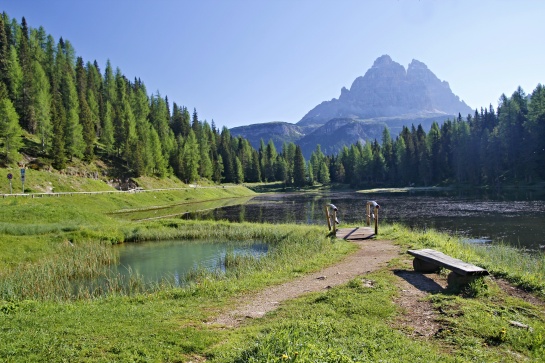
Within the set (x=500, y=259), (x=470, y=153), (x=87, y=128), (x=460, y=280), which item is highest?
(x=87, y=128)

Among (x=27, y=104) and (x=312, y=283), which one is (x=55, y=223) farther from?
(x=27, y=104)

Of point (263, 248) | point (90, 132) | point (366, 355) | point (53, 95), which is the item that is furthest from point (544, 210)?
point (53, 95)

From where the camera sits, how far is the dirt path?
10502 mm

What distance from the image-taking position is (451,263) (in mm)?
12094

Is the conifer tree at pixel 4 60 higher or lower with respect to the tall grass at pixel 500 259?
higher

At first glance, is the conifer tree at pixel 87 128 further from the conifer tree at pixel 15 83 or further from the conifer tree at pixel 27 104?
the conifer tree at pixel 15 83

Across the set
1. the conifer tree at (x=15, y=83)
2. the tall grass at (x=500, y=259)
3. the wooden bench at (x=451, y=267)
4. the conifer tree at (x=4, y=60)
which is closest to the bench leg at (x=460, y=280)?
the wooden bench at (x=451, y=267)

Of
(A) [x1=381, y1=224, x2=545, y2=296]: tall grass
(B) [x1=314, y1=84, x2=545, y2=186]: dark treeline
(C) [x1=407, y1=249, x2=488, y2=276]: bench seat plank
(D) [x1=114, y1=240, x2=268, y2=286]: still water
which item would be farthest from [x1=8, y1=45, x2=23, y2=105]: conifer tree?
(B) [x1=314, y1=84, x2=545, y2=186]: dark treeline

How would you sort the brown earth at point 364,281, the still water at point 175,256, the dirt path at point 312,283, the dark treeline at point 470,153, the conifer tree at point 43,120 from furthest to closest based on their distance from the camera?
the dark treeline at point 470,153 < the conifer tree at point 43,120 < the still water at point 175,256 < the dirt path at point 312,283 < the brown earth at point 364,281

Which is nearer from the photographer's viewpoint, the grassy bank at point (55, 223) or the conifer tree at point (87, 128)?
the grassy bank at point (55, 223)

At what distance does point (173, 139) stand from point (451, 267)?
126736mm

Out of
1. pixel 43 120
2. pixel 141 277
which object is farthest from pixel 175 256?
pixel 43 120

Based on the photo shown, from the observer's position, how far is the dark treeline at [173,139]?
277ft

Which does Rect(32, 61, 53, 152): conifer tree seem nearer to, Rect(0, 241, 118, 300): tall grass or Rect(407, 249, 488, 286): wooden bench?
Rect(0, 241, 118, 300): tall grass
